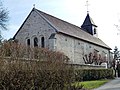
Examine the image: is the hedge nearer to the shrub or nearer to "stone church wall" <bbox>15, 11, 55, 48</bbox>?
"stone church wall" <bbox>15, 11, 55, 48</bbox>

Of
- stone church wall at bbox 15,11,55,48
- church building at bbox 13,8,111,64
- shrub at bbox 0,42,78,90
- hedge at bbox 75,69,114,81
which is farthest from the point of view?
stone church wall at bbox 15,11,55,48

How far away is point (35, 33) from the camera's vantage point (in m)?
49.4

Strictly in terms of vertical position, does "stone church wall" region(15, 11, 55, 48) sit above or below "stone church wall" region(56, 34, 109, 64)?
above

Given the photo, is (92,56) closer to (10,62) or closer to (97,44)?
(97,44)

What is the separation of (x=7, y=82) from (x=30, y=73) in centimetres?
165

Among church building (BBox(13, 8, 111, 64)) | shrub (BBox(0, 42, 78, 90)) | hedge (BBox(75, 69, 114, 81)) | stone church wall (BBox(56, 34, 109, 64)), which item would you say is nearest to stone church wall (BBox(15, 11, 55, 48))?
church building (BBox(13, 8, 111, 64))

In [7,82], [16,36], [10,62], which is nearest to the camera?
[7,82]

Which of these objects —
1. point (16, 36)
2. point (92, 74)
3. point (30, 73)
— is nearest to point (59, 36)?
point (16, 36)

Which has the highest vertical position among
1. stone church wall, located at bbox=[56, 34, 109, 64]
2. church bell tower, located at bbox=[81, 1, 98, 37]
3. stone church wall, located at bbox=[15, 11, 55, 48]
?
church bell tower, located at bbox=[81, 1, 98, 37]

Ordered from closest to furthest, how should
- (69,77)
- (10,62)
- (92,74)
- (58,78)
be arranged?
(10,62) → (58,78) → (69,77) → (92,74)

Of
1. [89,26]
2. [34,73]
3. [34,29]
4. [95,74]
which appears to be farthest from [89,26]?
[34,73]

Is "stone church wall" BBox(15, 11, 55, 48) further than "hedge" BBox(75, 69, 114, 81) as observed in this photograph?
Yes

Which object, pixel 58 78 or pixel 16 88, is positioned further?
pixel 58 78

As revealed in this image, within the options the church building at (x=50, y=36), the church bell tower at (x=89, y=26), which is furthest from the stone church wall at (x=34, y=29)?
the church bell tower at (x=89, y=26)
